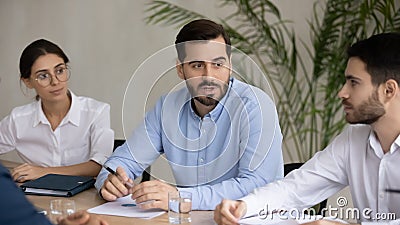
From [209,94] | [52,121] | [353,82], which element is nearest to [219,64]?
[209,94]

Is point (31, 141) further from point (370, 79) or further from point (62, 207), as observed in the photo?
point (370, 79)

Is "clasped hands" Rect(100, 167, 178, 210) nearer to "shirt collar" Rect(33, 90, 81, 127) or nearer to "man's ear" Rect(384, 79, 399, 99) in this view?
"man's ear" Rect(384, 79, 399, 99)

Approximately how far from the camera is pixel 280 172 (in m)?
2.21

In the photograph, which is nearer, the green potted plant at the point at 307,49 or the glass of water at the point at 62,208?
the glass of water at the point at 62,208

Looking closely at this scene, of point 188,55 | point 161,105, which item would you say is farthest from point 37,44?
point 188,55

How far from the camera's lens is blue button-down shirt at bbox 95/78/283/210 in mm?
2125

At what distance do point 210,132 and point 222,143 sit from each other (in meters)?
0.06

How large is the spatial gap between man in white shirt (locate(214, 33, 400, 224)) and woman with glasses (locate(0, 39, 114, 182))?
1081mm

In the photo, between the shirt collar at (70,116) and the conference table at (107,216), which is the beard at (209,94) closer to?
the conference table at (107,216)

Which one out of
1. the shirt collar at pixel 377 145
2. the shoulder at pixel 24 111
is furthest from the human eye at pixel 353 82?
the shoulder at pixel 24 111

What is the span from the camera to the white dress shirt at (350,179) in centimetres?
201

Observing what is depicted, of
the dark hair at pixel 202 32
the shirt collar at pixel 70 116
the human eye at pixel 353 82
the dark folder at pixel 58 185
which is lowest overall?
the dark folder at pixel 58 185

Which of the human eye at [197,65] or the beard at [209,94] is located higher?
the human eye at [197,65]

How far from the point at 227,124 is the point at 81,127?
1.04 meters
